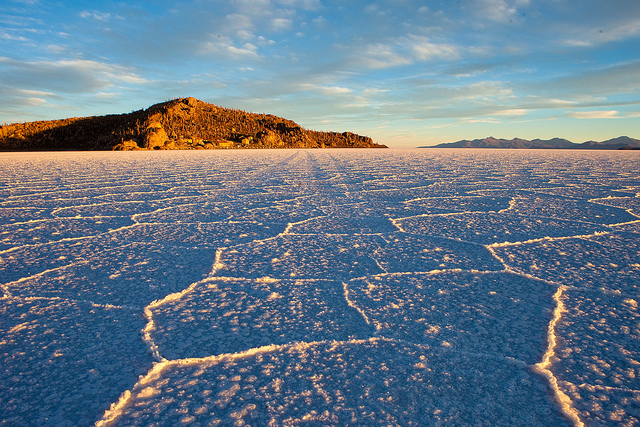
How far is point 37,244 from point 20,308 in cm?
107

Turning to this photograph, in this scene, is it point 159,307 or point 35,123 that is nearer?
point 159,307

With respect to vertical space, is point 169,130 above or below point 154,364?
above

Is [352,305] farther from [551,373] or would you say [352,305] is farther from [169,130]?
[169,130]

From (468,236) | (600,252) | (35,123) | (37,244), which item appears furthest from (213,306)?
(35,123)

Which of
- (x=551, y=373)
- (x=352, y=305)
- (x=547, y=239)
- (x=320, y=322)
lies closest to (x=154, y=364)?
(x=320, y=322)

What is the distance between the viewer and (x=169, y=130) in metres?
42.5

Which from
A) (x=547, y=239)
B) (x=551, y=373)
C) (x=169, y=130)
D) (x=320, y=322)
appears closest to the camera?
(x=551, y=373)

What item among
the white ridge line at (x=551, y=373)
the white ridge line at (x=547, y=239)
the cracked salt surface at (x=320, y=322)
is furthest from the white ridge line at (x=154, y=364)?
the white ridge line at (x=547, y=239)

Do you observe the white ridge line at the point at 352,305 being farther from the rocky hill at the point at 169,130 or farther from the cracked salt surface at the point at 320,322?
the rocky hill at the point at 169,130

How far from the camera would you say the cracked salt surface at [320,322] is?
92 centimetres

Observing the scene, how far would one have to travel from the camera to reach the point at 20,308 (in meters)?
1.44

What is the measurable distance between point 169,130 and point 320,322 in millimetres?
45928

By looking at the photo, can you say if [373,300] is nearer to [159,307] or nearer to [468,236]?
[159,307]

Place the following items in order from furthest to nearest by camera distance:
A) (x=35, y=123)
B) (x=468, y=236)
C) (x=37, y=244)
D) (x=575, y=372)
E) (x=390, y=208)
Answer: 1. (x=35, y=123)
2. (x=390, y=208)
3. (x=468, y=236)
4. (x=37, y=244)
5. (x=575, y=372)
